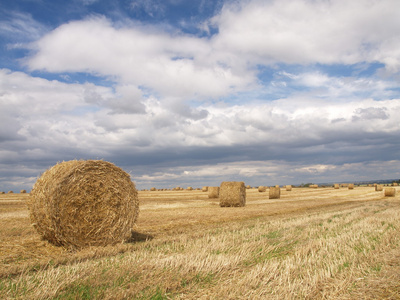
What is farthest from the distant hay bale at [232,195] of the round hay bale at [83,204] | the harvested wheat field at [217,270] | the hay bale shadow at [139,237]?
the harvested wheat field at [217,270]

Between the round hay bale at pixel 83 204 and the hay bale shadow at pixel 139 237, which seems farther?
the hay bale shadow at pixel 139 237

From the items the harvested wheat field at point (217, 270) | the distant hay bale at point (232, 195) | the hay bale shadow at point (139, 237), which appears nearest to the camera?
the harvested wheat field at point (217, 270)

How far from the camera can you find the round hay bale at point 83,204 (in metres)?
8.26

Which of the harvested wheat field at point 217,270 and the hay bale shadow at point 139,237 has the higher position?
the harvested wheat field at point 217,270

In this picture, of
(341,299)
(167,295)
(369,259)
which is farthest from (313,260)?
(167,295)

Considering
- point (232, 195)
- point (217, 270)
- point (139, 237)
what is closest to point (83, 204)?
point (139, 237)

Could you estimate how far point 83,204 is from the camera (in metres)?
8.73

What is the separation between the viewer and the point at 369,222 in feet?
36.4

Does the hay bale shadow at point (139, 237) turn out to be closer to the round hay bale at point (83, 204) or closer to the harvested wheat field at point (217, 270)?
the round hay bale at point (83, 204)

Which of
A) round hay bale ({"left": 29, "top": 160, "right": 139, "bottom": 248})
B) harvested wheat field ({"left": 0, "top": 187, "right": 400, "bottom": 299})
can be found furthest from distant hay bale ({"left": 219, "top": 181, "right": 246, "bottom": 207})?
harvested wheat field ({"left": 0, "top": 187, "right": 400, "bottom": 299})

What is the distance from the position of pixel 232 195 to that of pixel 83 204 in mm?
14812

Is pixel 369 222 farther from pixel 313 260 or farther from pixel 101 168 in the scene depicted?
pixel 101 168

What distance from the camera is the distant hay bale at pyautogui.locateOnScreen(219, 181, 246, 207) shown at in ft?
73.4

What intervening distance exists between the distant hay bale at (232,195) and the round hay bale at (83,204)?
1351cm
